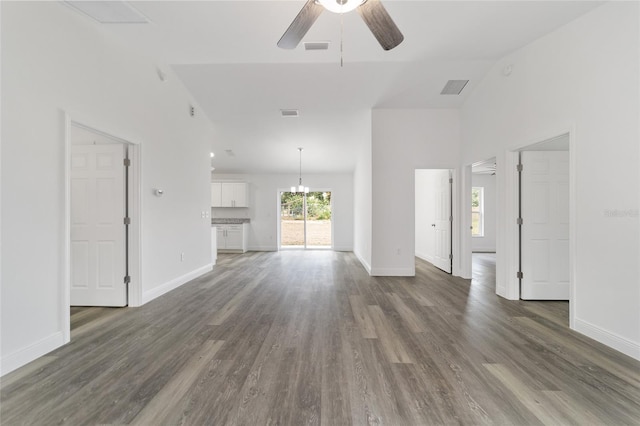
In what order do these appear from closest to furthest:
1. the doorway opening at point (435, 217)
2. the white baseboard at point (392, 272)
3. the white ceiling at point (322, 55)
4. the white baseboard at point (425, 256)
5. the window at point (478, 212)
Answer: the white ceiling at point (322, 55)
the white baseboard at point (392, 272)
the doorway opening at point (435, 217)
the white baseboard at point (425, 256)
the window at point (478, 212)

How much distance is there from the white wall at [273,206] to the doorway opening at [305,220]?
0.26 metres

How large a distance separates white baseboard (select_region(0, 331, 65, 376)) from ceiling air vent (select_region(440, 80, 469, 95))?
575 cm

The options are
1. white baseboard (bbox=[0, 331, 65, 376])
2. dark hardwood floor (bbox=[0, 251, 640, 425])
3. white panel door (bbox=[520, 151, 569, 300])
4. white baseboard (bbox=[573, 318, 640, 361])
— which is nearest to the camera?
dark hardwood floor (bbox=[0, 251, 640, 425])

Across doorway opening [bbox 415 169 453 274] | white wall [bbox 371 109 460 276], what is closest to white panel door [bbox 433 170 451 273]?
doorway opening [bbox 415 169 453 274]

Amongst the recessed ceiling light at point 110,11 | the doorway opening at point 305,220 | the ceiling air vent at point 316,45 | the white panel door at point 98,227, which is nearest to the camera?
the recessed ceiling light at point 110,11

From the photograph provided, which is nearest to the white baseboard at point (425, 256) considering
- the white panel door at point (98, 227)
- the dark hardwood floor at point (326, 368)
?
the dark hardwood floor at point (326, 368)

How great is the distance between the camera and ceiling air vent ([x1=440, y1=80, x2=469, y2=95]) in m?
4.42

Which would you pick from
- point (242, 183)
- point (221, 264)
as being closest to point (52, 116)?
point (221, 264)

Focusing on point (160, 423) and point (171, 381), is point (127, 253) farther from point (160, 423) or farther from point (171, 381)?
point (160, 423)

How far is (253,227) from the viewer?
29.6 ft

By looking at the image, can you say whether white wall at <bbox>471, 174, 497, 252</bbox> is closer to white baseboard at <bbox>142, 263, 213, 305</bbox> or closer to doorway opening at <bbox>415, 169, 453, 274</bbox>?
doorway opening at <bbox>415, 169, 453, 274</bbox>

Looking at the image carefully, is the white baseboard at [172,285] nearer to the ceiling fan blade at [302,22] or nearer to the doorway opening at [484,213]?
the ceiling fan blade at [302,22]

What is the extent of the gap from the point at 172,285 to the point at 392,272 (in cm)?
369

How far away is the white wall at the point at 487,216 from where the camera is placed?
27.9ft
